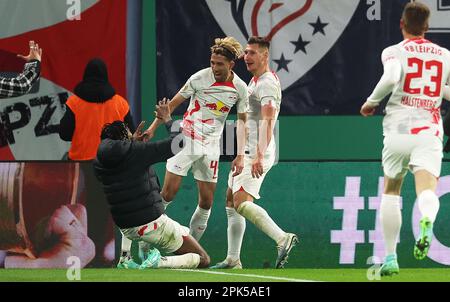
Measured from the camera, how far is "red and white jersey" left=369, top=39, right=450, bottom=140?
948 centimetres

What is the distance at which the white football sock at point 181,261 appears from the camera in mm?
11562

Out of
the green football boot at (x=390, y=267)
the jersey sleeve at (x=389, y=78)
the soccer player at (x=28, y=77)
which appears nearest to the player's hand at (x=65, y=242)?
the soccer player at (x=28, y=77)

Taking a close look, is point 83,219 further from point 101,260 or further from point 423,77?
point 423,77

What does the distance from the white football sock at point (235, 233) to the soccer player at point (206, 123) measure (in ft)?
0.82

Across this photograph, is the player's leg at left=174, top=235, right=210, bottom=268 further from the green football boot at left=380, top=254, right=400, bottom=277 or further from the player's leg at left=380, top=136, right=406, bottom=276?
the green football boot at left=380, top=254, right=400, bottom=277

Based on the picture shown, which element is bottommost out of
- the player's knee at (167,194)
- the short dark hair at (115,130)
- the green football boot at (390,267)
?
the green football boot at (390,267)

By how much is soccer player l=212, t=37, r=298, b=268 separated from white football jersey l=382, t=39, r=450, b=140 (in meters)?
2.97

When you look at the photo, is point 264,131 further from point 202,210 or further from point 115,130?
point 115,130

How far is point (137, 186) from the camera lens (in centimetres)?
1122

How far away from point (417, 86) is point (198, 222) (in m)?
3.90

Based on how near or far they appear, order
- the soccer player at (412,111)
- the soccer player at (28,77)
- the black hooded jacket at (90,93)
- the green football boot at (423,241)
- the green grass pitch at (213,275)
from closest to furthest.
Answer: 1. the green football boot at (423,241)
2. the soccer player at (412,111)
3. the soccer player at (28,77)
4. the green grass pitch at (213,275)
5. the black hooded jacket at (90,93)

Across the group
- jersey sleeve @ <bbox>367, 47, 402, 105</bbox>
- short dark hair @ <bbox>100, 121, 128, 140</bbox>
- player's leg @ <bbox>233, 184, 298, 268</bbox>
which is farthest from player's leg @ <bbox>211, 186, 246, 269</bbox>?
jersey sleeve @ <bbox>367, 47, 402, 105</bbox>

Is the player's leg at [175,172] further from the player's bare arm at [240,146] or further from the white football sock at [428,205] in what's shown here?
the white football sock at [428,205]

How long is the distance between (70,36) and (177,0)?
1322 mm
